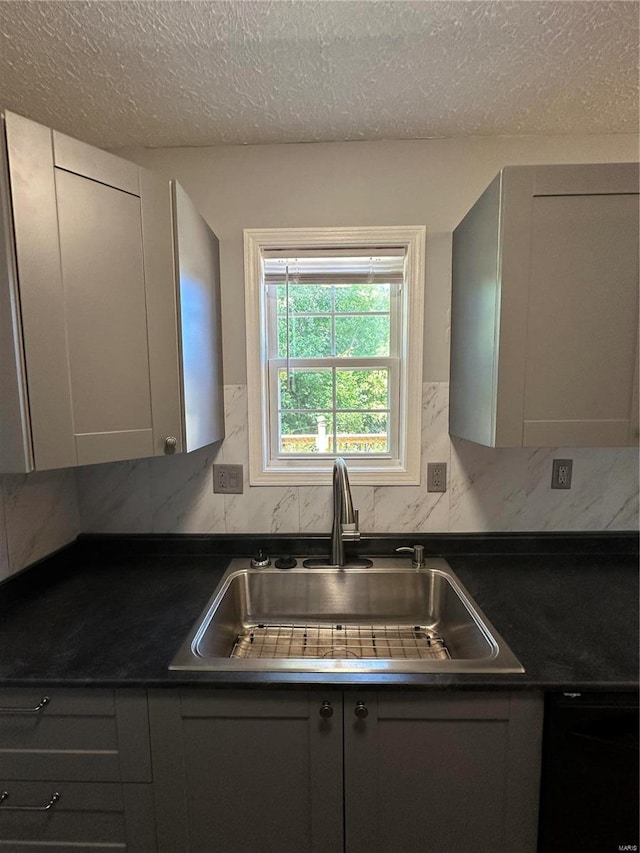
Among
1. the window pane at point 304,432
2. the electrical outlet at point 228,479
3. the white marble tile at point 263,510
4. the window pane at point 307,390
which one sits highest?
the window pane at point 307,390

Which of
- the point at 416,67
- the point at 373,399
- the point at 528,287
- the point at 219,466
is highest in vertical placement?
the point at 416,67

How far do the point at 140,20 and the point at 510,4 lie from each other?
905 millimetres

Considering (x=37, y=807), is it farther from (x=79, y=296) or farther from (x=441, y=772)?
(x=79, y=296)

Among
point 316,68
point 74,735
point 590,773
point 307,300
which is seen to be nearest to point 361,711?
point 590,773

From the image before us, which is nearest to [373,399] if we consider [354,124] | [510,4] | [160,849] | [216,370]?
[216,370]

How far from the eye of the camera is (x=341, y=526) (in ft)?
4.53

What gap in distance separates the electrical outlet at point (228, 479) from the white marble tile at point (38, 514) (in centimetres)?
58

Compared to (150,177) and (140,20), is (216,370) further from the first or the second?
(140,20)

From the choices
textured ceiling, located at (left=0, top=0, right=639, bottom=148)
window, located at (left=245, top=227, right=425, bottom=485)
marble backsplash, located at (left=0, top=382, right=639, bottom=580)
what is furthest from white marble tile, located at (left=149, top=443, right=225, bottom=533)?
textured ceiling, located at (left=0, top=0, right=639, bottom=148)

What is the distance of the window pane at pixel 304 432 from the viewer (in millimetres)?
1598

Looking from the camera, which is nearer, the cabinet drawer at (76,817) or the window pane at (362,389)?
the cabinet drawer at (76,817)

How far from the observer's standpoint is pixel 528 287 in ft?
3.39

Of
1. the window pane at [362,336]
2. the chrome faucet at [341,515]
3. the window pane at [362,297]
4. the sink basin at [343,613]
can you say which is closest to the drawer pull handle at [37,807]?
the sink basin at [343,613]

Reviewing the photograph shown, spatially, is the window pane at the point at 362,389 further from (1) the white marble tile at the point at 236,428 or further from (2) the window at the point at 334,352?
(1) the white marble tile at the point at 236,428
